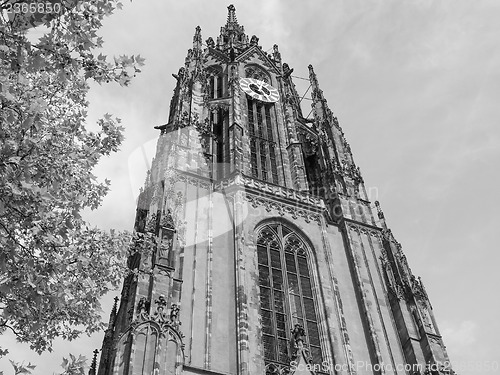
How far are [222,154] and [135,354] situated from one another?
15.2m

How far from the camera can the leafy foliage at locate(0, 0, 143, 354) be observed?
27.3 feet

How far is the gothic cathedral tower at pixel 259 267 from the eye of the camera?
19.0 meters

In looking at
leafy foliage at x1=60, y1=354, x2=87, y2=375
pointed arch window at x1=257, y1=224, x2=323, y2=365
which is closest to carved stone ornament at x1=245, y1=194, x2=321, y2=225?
pointed arch window at x1=257, y1=224, x2=323, y2=365

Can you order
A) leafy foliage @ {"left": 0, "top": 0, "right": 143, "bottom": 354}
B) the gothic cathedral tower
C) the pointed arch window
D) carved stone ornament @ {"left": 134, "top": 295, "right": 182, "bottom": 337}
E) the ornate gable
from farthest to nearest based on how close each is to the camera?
1. the ornate gable
2. the pointed arch window
3. the gothic cathedral tower
4. carved stone ornament @ {"left": 134, "top": 295, "right": 182, "bottom": 337}
5. leafy foliage @ {"left": 0, "top": 0, "right": 143, "bottom": 354}

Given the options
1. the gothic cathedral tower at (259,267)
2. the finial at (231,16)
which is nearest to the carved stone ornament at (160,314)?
the gothic cathedral tower at (259,267)

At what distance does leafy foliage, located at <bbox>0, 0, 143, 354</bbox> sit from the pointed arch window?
10985 millimetres

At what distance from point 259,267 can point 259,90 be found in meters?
15.9

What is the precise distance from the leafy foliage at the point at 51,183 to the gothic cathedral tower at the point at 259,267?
6.90 feet

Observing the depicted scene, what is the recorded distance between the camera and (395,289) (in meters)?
23.6

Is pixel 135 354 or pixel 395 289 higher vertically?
pixel 395 289

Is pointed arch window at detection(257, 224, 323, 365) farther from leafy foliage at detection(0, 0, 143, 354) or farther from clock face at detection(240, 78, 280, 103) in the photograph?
clock face at detection(240, 78, 280, 103)

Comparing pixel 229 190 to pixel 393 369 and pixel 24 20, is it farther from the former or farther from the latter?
pixel 24 20

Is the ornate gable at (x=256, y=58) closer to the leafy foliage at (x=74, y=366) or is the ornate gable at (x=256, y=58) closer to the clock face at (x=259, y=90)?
the clock face at (x=259, y=90)

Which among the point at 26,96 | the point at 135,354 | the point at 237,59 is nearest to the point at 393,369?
the point at 135,354
